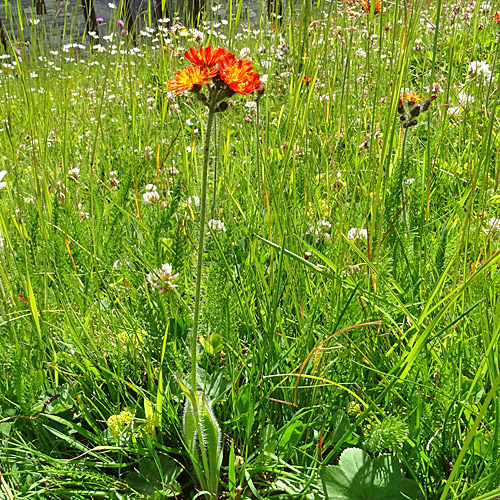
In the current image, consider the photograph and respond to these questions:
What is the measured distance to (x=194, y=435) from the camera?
0.66m

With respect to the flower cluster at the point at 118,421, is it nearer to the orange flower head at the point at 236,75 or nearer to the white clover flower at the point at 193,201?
the orange flower head at the point at 236,75

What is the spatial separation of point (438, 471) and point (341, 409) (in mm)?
165

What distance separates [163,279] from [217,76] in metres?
0.43

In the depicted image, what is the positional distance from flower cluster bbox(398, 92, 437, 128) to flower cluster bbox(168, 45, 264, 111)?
448mm

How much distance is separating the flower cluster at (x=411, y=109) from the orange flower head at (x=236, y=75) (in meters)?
0.46

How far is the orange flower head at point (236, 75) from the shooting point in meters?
0.58

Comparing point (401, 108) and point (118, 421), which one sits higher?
point (401, 108)

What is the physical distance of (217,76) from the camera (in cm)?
58

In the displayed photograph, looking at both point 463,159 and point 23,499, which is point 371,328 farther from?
point 463,159

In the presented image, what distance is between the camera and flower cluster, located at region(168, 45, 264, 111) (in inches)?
22.8

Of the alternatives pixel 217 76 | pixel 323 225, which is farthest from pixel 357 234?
pixel 217 76

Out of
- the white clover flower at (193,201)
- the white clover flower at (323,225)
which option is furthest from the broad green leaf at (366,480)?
the white clover flower at (193,201)

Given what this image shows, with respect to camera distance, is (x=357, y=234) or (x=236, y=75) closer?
(x=236, y=75)

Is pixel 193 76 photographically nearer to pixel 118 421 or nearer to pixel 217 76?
pixel 217 76
